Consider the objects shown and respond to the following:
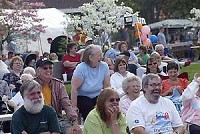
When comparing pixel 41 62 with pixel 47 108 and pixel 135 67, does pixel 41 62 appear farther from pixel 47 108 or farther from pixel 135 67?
pixel 135 67

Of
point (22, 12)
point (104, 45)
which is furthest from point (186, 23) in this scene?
point (104, 45)

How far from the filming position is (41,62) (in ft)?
28.4

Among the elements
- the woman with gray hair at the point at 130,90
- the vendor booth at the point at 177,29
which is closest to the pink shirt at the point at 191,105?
the woman with gray hair at the point at 130,90

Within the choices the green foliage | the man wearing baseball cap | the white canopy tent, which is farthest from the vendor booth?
the man wearing baseball cap

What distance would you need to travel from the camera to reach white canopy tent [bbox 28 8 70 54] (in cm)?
2906

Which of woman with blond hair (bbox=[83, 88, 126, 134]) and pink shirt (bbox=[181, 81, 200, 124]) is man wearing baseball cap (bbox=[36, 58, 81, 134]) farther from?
pink shirt (bbox=[181, 81, 200, 124])

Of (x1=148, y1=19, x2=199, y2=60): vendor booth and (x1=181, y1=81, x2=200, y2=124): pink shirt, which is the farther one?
(x1=148, y1=19, x2=199, y2=60): vendor booth

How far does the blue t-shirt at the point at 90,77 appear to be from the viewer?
9852 millimetres

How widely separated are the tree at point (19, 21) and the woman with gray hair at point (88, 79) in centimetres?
1649

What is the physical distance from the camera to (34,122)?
7316mm

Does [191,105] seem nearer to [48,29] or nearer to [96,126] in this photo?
[96,126]

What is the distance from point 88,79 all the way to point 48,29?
19.8 metres

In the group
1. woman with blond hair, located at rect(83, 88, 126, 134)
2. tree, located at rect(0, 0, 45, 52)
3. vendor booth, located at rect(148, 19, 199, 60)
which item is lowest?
vendor booth, located at rect(148, 19, 199, 60)

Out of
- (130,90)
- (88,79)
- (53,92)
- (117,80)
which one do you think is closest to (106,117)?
(53,92)
